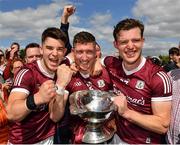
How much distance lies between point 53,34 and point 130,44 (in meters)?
0.95

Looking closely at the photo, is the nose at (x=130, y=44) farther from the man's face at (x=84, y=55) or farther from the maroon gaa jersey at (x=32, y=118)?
the maroon gaa jersey at (x=32, y=118)

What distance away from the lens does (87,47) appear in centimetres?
451

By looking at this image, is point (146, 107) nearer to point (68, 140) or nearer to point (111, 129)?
point (111, 129)

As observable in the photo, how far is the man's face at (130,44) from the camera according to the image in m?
4.15

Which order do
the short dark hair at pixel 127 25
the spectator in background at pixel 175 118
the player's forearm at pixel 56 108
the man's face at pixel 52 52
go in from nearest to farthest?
the player's forearm at pixel 56 108 < the short dark hair at pixel 127 25 < the spectator in background at pixel 175 118 < the man's face at pixel 52 52

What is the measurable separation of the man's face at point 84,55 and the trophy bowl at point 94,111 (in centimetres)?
78

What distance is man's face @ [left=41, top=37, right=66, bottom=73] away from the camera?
4.47 meters

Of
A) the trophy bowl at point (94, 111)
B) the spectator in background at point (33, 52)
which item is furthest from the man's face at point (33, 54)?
the trophy bowl at point (94, 111)

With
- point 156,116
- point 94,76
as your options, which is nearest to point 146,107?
point 156,116

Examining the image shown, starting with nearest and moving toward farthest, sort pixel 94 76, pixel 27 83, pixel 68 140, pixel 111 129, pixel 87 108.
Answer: pixel 87 108, pixel 111 129, pixel 27 83, pixel 94 76, pixel 68 140

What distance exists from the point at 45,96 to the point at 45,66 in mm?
989

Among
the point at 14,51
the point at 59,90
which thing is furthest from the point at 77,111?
the point at 14,51

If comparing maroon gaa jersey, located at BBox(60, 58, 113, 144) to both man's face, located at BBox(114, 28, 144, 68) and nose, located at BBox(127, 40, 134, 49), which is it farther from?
nose, located at BBox(127, 40, 134, 49)

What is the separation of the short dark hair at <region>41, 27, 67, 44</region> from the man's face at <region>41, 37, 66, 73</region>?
0.04m
